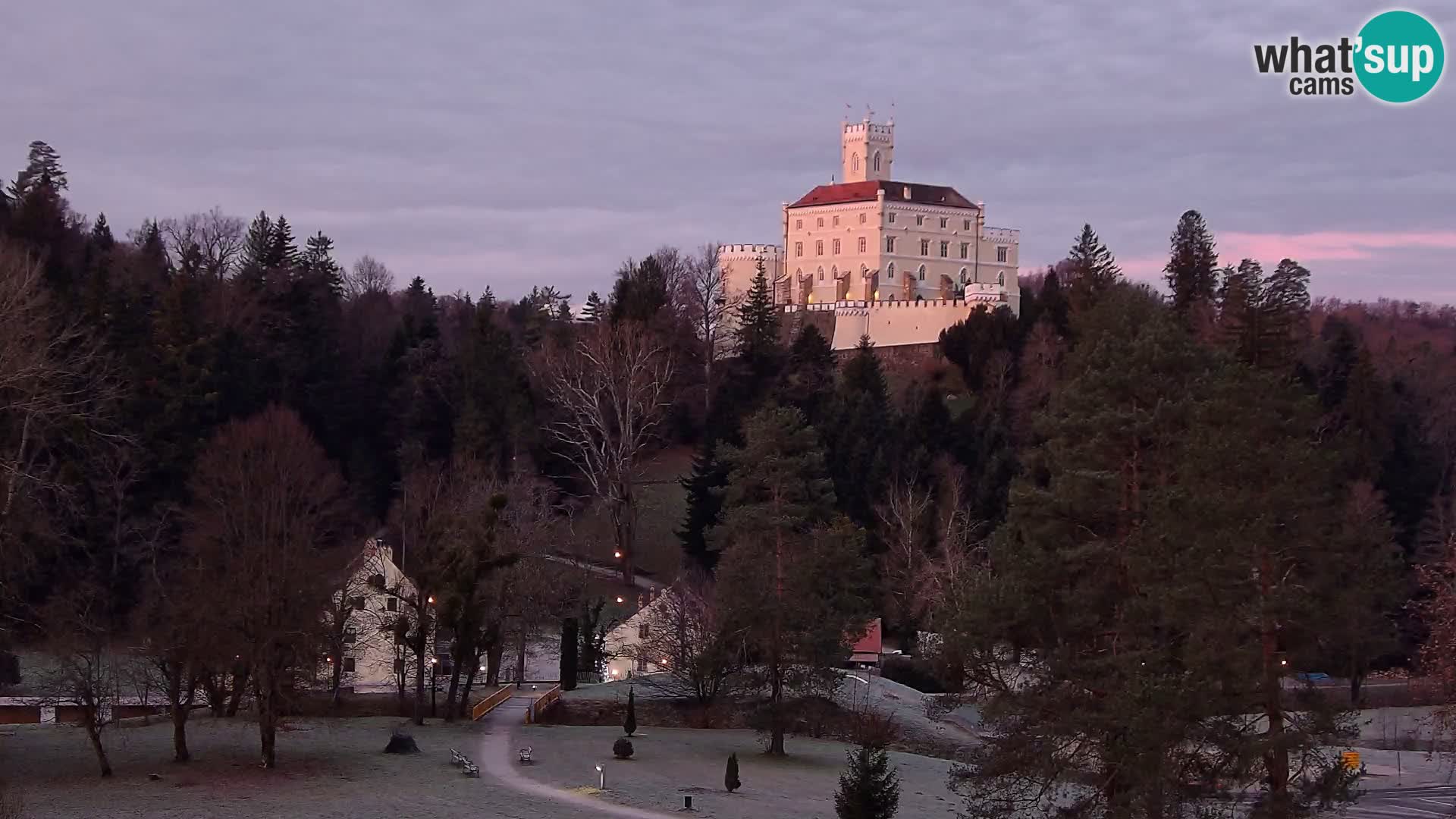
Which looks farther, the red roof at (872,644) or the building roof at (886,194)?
the building roof at (886,194)

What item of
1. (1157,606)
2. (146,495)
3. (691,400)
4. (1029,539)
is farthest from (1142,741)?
(691,400)

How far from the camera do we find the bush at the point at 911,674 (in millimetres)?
51062

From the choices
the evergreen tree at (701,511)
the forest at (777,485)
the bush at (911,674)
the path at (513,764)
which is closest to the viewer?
the forest at (777,485)

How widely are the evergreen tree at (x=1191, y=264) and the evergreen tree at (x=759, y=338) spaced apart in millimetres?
18896

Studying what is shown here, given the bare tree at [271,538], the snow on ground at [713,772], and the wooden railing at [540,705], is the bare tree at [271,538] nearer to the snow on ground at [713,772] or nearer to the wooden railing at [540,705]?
the snow on ground at [713,772]

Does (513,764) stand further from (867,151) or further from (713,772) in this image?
(867,151)

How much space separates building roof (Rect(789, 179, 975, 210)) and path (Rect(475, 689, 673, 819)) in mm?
69369

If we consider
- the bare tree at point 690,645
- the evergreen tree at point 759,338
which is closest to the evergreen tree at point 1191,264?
the evergreen tree at point 759,338

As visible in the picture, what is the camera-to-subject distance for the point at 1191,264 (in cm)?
7950

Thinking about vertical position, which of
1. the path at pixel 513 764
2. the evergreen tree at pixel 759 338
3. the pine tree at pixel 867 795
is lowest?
the path at pixel 513 764

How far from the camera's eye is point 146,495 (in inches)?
2122

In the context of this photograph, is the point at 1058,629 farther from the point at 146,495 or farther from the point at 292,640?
the point at 146,495

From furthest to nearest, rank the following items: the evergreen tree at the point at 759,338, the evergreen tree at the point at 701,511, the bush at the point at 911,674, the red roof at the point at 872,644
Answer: the evergreen tree at the point at 759,338, the evergreen tree at the point at 701,511, the red roof at the point at 872,644, the bush at the point at 911,674

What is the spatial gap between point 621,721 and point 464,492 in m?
14.6
